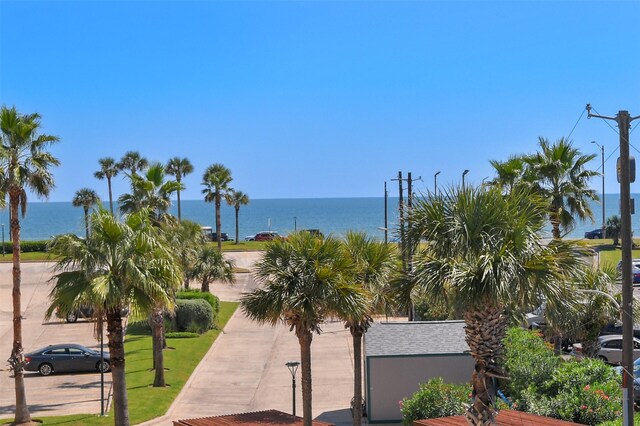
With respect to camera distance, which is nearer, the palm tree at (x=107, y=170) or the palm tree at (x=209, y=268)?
the palm tree at (x=209, y=268)

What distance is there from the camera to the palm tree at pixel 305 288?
18672mm

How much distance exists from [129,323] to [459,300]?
31.4 metres

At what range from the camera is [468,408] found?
14.8 meters

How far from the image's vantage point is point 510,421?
59.5 feet

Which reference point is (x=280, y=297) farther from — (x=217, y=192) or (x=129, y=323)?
(x=217, y=192)

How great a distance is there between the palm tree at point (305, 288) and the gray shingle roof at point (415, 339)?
252 inches

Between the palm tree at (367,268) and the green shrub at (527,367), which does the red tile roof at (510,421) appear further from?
the palm tree at (367,268)

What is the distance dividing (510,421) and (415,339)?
8.12 metres

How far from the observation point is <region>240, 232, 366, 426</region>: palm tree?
18.7 metres

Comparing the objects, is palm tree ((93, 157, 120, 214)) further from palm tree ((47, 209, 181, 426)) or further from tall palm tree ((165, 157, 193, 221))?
palm tree ((47, 209, 181, 426))

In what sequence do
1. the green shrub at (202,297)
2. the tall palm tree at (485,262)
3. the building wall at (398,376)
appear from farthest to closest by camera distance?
the green shrub at (202,297)
the building wall at (398,376)
the tall palm tree at (485,262)

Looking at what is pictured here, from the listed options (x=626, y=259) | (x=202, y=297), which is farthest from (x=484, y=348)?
(x=202, y=297)

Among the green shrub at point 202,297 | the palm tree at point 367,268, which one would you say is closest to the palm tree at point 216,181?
the green shrub at point 202,297

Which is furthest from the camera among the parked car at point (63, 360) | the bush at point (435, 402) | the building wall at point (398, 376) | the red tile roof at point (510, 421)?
the parked car at point (63, 360)
